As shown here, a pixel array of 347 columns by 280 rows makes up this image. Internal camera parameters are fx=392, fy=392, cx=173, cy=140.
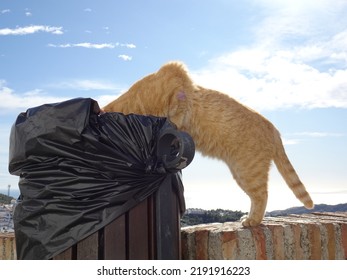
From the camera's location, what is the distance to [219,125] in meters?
3.35

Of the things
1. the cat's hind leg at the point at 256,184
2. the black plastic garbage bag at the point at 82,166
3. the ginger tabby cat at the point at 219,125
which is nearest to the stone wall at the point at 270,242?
the cat's hind leg at the point at 256,184

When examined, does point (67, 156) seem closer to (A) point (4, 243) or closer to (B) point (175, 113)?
(B) point (175, 113)

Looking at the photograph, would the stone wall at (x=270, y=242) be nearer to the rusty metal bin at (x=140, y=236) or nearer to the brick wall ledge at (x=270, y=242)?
the brick wall ledge at (x=270, y=242)

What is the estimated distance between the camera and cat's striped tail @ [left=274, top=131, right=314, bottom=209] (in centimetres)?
344

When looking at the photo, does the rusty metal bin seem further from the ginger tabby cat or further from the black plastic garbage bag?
the ginger tabby cat

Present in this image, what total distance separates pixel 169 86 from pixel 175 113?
0.82ft

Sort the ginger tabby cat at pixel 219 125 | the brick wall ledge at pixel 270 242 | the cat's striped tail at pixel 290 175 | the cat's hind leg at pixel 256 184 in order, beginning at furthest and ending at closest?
the cat's striped tail at pixel 290 175
the ginger tabby cat at pixel 219 125
the cat's hind leg at pixel 256 184
the brick wall ledge at pixel 270 242

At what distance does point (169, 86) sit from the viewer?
339 cm

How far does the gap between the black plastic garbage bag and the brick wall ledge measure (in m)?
0.69

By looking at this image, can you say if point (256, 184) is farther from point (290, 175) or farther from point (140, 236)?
point (140, 236)

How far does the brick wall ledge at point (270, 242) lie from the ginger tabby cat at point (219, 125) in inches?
20.3

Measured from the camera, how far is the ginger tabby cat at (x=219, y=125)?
10.8 feet

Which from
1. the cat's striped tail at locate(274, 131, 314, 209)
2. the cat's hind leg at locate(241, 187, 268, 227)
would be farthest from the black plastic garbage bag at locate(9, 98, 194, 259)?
the cat's striped tail at locate(274, 131, 314, 209)
